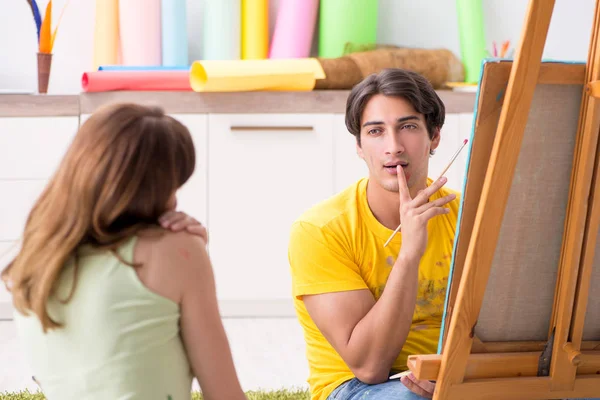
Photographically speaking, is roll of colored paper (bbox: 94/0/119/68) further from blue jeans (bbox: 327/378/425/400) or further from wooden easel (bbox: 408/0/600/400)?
wooden easel (bbox: 408/0/600/400)

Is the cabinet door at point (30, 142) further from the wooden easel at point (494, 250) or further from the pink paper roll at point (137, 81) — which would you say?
the wooden easel at point (494, 250)

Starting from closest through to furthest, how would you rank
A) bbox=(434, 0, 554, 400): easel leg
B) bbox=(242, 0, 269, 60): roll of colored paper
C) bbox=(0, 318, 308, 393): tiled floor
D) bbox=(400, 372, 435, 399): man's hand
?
bbox=(434, 0, 554, 400): easel leg, bbox=(400, 372, 435, 399): man's hand, bbox=(0, 318, 308, 393): tiled floor, bbox=(242, 0, 269, 60): roll of colored paper

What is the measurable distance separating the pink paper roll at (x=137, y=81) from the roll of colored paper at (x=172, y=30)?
0.78ft

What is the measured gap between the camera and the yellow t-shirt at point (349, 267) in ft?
5.67

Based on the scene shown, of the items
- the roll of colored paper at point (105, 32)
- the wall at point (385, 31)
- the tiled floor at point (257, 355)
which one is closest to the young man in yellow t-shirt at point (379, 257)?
the tiled floor at point (257, 355)

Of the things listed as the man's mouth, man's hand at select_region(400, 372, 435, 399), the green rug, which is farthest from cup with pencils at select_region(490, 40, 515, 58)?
man's hand at select_region(400, 372, 435, 399)

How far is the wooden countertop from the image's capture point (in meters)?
3.51

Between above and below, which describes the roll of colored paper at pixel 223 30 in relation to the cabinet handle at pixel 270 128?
above

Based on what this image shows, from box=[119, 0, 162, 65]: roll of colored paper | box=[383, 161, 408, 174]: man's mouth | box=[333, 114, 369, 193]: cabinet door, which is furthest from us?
box=[119, 0, 162, 65]: roll of colored paper

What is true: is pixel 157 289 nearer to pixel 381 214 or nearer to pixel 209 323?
pixel 209 323

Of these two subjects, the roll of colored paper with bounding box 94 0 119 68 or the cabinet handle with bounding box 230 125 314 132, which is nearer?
the cabinet handle with bounding box 230 125 314 132

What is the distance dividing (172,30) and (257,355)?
1469 millimetres

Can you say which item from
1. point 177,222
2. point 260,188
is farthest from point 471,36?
point 177,222

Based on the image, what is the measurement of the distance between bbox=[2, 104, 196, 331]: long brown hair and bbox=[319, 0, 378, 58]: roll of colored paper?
8.73 ft
